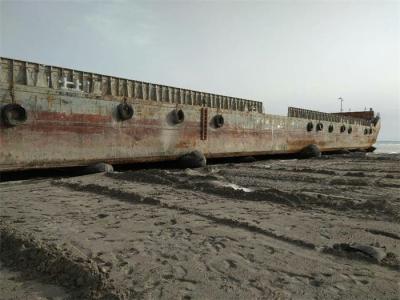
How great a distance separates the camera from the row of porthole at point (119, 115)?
725 cm

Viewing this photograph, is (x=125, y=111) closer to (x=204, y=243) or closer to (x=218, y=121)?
(x=218, y=121)

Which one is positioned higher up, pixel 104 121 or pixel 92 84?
pixel 92 84

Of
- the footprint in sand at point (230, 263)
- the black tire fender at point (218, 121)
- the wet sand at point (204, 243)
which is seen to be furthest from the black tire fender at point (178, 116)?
the footprint in sand at point (230, 263)

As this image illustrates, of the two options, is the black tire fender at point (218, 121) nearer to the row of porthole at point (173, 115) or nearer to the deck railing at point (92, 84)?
the row of porthole at point (173, 115)

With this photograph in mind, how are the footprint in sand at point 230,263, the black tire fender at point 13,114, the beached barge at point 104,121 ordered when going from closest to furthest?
the footprint in sand at point 230,263 → the black tire fender at point 13,114 → the beached barge at point 104,121

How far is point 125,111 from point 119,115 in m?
0.20

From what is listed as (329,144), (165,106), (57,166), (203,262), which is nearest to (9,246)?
(203,262)

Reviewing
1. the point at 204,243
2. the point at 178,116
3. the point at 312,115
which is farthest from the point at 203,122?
the point at 312,115

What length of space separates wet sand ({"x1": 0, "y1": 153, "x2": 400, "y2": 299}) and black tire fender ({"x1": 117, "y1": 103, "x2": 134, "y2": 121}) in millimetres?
3723

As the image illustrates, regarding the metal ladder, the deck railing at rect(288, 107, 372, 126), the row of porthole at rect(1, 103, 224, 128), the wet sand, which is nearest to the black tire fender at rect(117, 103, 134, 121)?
the row of porthole at rect(1, 103, 224, 128)

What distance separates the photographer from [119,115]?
31.2 ft

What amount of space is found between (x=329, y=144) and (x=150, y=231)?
2047 centimetres

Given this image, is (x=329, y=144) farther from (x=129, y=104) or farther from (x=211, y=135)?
(x=129, y=104)

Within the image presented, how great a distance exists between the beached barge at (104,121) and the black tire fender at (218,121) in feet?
0.12
